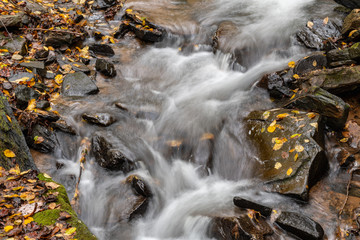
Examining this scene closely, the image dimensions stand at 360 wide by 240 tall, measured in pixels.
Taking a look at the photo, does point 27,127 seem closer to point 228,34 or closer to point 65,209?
point 65,209

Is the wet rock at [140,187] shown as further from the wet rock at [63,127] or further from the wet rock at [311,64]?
the wet rock at [311,64]

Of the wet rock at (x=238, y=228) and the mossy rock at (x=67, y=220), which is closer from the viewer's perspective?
the mossy rock at (x=67, y=220)

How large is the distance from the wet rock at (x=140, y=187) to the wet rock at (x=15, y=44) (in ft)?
15.2

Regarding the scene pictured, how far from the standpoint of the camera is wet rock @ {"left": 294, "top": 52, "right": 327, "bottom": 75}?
21.2 feet

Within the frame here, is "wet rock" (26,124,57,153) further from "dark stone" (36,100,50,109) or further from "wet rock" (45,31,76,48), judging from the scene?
"wet rock" (45,31,76,48)

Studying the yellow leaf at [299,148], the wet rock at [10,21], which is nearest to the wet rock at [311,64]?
the yellow leaf at [299,148]

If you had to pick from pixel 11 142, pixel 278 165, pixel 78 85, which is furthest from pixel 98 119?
pixel 278 165

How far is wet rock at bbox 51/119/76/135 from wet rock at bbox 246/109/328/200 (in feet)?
11.7

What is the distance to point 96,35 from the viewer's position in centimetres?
901

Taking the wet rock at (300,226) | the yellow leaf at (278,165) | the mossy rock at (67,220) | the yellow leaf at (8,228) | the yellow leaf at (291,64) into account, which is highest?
the yellow leaf at (8,228)

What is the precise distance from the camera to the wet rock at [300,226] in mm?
3771

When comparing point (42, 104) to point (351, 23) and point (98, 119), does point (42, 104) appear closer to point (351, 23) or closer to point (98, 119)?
point (98, 119)

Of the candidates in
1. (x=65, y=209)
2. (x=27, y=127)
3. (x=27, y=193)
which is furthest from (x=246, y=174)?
(x=27, y=127)

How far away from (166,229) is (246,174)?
1715mm
